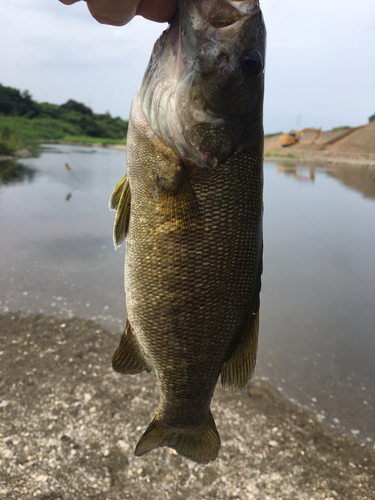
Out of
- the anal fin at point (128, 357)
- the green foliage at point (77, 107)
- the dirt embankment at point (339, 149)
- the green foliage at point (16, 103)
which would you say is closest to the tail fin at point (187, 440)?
the anal fin at point (128, 357)

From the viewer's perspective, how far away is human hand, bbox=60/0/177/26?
141 centimetres

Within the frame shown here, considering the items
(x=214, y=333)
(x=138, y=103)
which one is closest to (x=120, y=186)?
(x=138, y=103)

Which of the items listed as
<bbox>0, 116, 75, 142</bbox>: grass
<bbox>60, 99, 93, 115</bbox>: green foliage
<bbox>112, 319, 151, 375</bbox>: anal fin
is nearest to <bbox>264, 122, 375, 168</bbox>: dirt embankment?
<bbox>112, 319, 151, 375</bbox>: anal fin

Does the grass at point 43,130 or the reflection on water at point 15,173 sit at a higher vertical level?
the grass at point 43,130

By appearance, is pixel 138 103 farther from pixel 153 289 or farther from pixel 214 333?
pixel 214 333

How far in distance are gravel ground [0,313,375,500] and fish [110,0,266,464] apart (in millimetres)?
1672

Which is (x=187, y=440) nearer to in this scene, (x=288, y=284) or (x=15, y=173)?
(x=288, y=284)

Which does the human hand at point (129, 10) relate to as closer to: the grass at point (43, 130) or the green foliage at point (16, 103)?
the grass at point (43, 130)

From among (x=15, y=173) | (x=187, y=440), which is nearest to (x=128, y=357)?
(x=187, y=440)

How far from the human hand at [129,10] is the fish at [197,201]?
8 cm

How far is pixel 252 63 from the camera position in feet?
4.35

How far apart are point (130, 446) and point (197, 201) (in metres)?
2.68

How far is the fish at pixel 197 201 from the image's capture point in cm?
130

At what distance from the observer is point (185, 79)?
1.33 metres
